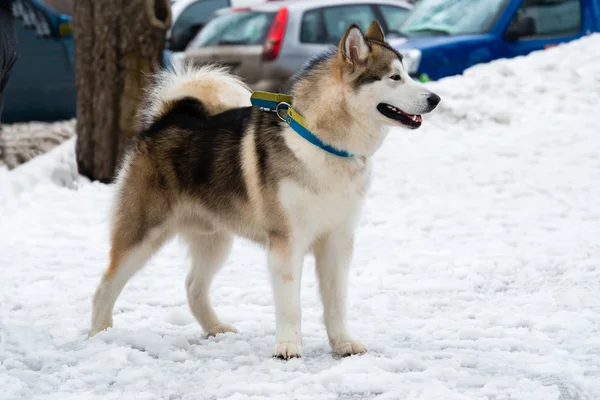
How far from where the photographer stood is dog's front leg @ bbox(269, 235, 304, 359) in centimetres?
416

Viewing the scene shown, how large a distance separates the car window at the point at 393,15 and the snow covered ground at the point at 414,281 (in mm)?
2085

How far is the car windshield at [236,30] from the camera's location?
11.5m

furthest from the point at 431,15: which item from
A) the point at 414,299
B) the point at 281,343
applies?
the point at 281,343

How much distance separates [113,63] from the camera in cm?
856

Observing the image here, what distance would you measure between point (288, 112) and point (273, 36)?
7175 mm

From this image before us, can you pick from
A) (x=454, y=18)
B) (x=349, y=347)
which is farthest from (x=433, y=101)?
(x=454, y=18)

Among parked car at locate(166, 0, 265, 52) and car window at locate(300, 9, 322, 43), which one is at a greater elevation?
car window at locate(300, 9, 322, 43)

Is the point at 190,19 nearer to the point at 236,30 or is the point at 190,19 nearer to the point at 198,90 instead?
the point at 236,30

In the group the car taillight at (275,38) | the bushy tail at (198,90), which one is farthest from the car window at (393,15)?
the bushy tail at (198,90)

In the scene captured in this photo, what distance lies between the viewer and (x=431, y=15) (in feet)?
37.9

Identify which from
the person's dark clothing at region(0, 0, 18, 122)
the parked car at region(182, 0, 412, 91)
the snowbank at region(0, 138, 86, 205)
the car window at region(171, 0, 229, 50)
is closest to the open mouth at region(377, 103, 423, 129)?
the person's dark clothing at region(0, 0, 18, 122)

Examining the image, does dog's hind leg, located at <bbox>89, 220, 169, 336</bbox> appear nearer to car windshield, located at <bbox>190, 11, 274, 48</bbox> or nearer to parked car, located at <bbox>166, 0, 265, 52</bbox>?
car windshield, located at <bbox>190, 11, 274, 48</bbox>

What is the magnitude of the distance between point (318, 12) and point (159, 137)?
282 inches

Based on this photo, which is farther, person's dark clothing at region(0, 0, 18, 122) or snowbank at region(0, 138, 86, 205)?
snowbank at region(0, 138, 86, 205)
